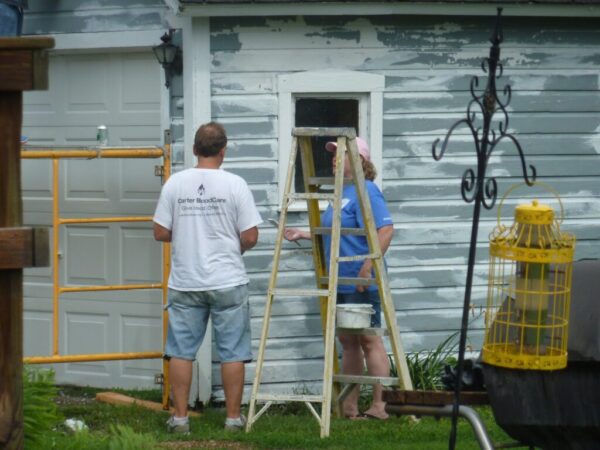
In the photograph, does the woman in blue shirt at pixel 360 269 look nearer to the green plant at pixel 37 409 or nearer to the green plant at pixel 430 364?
the green plant at pixel 430 364

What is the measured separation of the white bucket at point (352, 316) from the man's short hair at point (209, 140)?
4.08ft

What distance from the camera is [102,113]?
9508 millimetres

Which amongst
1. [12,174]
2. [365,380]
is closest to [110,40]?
[365,380]

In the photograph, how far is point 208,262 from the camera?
25.5 ft

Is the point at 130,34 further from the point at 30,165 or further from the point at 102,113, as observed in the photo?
the point at 30,165

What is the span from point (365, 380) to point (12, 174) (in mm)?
4432

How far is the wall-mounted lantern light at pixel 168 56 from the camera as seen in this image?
8.83 meters

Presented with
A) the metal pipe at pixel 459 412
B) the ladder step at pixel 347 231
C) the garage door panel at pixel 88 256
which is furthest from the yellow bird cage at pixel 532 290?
the garage door panel at pixel 88 256

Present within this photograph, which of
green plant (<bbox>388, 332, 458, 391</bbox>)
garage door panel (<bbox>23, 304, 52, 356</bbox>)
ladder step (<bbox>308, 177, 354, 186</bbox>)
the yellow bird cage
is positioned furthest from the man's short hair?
the yellow bird cage

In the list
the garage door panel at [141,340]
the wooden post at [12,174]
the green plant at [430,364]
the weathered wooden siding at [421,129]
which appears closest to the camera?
the wooden post at [12,174]

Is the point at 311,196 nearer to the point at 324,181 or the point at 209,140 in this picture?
the point at 324,181

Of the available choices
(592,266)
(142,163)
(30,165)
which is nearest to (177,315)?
(142,163)

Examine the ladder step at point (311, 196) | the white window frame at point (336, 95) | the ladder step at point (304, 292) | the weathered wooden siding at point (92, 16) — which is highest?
the weathered wooden siding at point (92, 16)

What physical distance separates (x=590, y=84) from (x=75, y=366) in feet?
13.9
